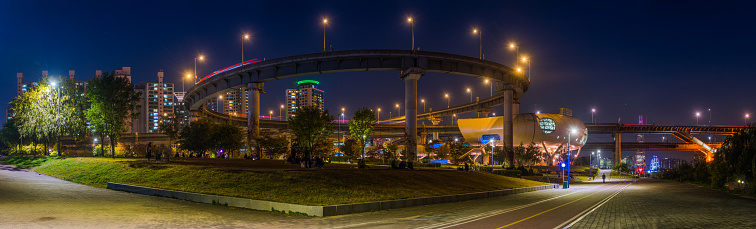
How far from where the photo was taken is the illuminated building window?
4218 inches

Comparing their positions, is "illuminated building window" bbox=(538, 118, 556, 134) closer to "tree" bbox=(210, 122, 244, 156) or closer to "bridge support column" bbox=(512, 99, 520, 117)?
"bridge support column" bbox=(512, 99, 520, 117)

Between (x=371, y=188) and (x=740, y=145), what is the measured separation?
86.2ft

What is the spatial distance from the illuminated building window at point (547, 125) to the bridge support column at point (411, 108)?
216 feet

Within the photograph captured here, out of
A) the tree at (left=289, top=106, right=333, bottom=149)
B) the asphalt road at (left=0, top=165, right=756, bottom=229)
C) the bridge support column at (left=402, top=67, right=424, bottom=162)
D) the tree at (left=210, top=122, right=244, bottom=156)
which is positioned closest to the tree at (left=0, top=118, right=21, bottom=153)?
the tree at (left=210, top=122, right=244, bottom=156)

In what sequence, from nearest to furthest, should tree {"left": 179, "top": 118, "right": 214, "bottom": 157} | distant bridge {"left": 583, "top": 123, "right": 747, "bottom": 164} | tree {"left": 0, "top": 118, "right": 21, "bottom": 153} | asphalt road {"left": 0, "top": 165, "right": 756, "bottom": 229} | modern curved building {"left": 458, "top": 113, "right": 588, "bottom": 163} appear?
1. asphalt road {"left": 0, "top": 165, "right": 756, "bottom": 229}
2. tree {"left": 179, "top": 118, "right": 214, "bottom": 157}
3. tree {"left": 0, "top": 118, "right": 21, "bottom": 153}
4. modern curved building {"left": 458, "top": 113, "right": 588, "bottom": 163}
5. distant bridge {"left": 583, "top": 123, "right": 747, "bottom": 164}

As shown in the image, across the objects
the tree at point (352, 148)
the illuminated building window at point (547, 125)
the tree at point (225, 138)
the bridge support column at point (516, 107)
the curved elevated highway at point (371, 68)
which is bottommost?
the tree at point (352, 148)

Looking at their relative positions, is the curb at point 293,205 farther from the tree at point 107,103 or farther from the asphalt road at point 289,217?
the tree at point 107,103

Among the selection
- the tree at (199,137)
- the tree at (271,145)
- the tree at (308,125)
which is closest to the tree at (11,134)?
the tree at (199,137)

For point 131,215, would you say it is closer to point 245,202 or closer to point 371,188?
point 245,202

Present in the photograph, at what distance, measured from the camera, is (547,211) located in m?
17.8

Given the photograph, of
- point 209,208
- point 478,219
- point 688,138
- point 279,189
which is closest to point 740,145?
point 478,219

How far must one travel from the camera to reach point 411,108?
51.0m

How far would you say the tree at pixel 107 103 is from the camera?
1850 inches

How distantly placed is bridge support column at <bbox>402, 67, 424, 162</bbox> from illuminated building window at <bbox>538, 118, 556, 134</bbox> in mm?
65878
